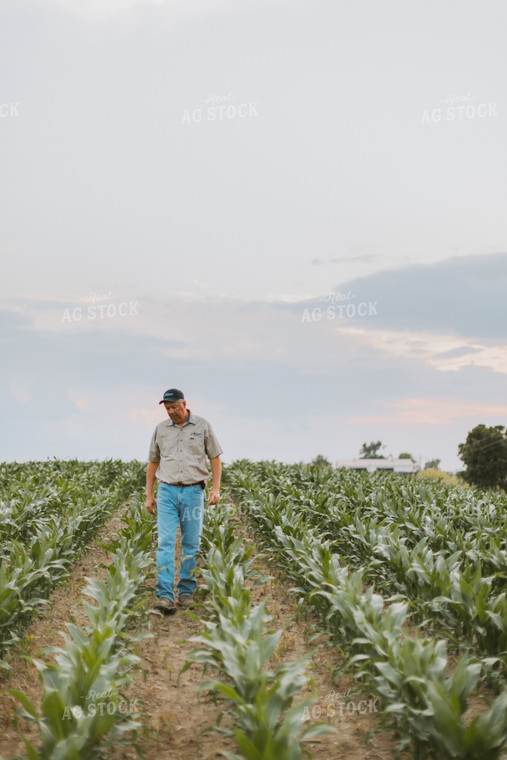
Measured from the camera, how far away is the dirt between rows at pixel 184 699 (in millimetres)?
4133

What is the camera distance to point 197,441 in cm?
668

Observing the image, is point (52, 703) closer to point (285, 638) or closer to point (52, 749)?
point (52, 749)

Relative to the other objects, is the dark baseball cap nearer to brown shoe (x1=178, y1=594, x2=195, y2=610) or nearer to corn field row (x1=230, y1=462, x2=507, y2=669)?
brown shoe (x1=178, y1=594, x2=195, y2=610)

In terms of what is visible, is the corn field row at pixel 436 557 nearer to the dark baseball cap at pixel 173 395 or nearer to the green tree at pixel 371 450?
the dark baseball cap at pixel 173 395

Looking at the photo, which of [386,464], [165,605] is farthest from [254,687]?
[386,464]

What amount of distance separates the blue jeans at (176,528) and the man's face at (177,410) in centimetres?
73

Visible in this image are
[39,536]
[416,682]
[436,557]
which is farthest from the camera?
[436,557]

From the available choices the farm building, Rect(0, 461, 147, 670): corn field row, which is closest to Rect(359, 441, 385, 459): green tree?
the farm building

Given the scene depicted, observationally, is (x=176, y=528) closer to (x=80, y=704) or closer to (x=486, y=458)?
(x=80, y=704)

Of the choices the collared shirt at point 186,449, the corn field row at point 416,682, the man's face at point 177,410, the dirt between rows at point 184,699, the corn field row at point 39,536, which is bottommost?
the dirt between rows at point 184,699

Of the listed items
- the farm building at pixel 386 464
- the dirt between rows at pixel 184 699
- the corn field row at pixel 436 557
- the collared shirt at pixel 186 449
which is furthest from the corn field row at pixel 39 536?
the farm building at pixel 386 464

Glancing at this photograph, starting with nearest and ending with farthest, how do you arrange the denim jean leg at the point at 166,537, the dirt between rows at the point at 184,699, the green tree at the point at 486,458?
the dirt between rows at the point at 184,699 → the denim jean leg at the point at 166,537 → the green tree at the point at 486,458

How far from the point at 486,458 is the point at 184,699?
49.7 metres

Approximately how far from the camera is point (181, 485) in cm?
659
